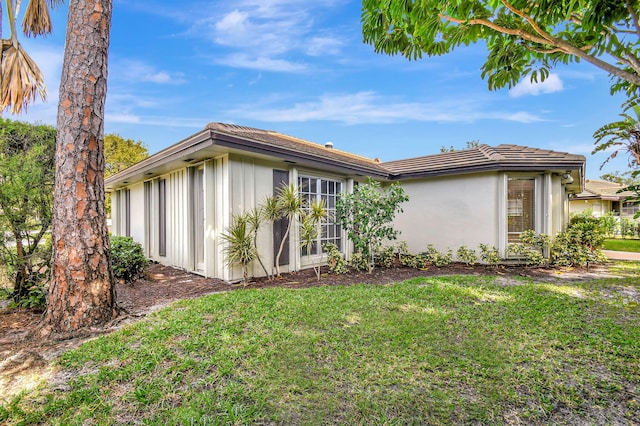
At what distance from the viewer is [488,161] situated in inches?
341

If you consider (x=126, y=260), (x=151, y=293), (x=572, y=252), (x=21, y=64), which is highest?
(x=21, y=64)

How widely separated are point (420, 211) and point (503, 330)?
6934mm

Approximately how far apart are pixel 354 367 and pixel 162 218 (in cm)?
861

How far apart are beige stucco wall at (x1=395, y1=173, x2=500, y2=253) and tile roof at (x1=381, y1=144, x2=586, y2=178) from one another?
1.65 ft

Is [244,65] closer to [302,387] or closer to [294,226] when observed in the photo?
[294,226]

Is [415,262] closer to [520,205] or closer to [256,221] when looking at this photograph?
[520,205]

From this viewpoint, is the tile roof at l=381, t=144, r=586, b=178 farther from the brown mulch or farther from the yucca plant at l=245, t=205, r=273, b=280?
the yucca plant at l=245, t=205, r=273, b=280

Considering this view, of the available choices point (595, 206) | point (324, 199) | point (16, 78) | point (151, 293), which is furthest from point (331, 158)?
point (595, 206)

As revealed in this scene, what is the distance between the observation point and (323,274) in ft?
24.4

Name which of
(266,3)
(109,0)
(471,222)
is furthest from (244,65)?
(471,222)

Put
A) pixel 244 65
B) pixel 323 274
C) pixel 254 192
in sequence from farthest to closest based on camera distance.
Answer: pixel 244 65
pixel 323 274
pixel 254 192

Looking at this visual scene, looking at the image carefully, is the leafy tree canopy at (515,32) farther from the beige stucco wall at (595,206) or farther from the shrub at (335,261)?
the beige stucco wall at (595,206)

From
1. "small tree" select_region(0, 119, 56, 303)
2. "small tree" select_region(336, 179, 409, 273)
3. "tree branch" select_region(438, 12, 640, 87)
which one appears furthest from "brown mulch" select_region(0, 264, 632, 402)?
"tree branch" select_region(438, 12, 640, 87)

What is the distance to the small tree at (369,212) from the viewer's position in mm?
7559
